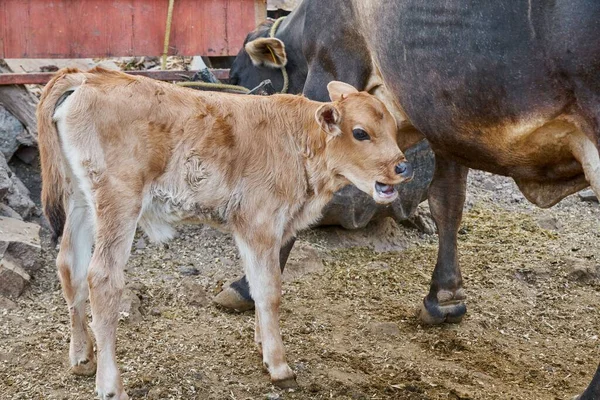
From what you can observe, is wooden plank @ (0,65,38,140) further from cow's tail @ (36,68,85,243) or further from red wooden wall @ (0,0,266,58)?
cow's tail @ (36,68,85,243)

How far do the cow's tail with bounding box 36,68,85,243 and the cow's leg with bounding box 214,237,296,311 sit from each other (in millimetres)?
1577

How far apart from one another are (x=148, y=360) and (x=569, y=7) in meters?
2.84

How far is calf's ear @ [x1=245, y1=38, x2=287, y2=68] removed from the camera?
658cm

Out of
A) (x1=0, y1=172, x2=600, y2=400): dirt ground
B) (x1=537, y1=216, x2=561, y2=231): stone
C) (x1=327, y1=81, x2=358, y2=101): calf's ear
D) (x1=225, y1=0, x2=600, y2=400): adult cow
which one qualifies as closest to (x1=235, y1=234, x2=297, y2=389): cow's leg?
(x1=0, y1=172, x2=600, y2=400): dirt ground

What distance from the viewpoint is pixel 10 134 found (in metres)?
7.28

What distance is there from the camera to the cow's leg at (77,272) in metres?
4.54

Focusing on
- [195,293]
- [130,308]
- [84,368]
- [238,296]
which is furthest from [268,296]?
[195,293]

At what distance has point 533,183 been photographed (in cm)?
468

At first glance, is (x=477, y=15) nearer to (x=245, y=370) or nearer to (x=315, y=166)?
(x=315, y=166)

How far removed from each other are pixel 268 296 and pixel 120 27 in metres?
4.21

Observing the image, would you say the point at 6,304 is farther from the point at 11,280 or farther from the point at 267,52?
the point at 267,52

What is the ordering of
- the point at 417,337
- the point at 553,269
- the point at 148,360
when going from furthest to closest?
the point at 553,269 → the point at 417,337 → the point at 148,360

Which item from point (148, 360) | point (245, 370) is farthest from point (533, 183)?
point (148, 360)

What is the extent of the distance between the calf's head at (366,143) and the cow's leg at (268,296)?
59 centimetres
